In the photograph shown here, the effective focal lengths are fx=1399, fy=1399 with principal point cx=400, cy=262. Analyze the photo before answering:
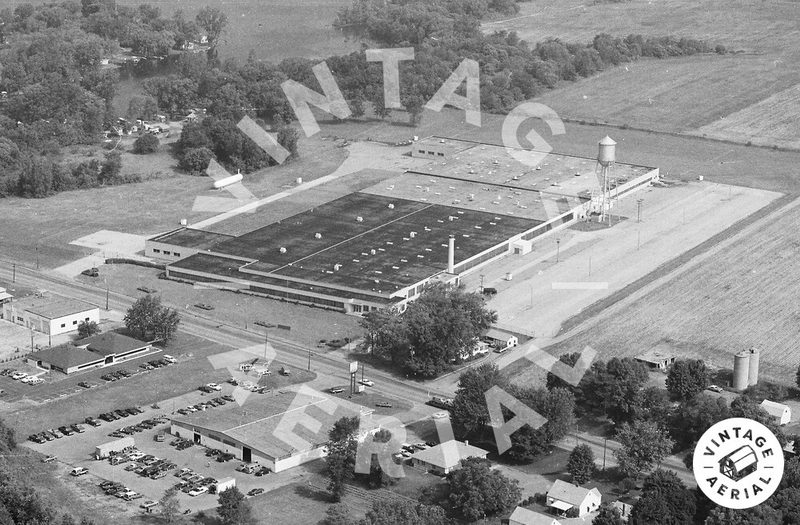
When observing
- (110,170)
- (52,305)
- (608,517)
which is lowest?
(608,517)

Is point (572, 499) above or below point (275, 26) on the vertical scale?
below

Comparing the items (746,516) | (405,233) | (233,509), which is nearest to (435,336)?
(233,509)

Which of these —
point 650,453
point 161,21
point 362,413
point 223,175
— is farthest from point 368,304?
point 161,21

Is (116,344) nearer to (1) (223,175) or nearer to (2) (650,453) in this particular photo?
(2) (650,453)

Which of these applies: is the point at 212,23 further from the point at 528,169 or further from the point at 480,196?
the point at 480,196

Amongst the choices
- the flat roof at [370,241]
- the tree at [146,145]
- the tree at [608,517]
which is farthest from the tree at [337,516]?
the tree at [146,145]

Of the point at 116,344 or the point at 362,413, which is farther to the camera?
the point at 116,344
